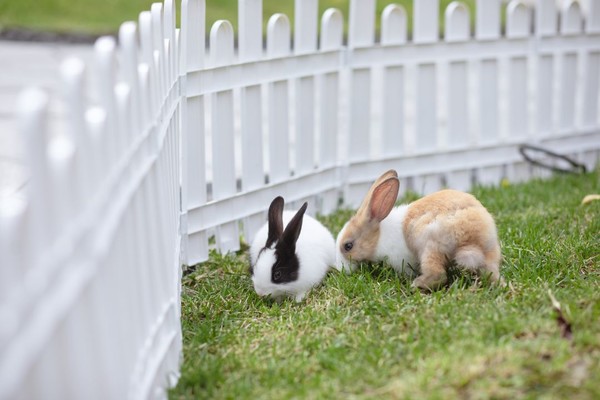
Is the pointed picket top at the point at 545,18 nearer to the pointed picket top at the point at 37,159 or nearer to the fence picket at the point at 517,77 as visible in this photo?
the fence picket at the point at 517,77

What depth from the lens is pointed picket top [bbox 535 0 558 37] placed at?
776 cm

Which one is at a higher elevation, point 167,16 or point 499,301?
point 167,16

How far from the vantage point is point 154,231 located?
11.9 feet

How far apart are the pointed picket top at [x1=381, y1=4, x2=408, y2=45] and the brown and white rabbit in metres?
2.30

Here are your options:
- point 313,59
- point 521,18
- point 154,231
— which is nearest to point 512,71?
point 521,18

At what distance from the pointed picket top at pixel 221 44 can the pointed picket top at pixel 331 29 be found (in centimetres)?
106

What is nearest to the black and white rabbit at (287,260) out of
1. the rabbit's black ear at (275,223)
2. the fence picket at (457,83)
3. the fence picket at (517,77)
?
the rabbit's black ear at (275,223)

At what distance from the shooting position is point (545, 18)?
7.79 metres

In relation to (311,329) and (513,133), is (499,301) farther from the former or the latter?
(513,133)

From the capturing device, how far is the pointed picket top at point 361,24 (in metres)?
6.77

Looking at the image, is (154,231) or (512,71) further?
(512,71)

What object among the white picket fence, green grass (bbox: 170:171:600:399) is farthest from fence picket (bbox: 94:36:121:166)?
green grass (bbox: 170:171:600:399)

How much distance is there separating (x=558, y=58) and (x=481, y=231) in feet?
13.0

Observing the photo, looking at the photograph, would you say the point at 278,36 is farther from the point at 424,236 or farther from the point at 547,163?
the point at 547,163
